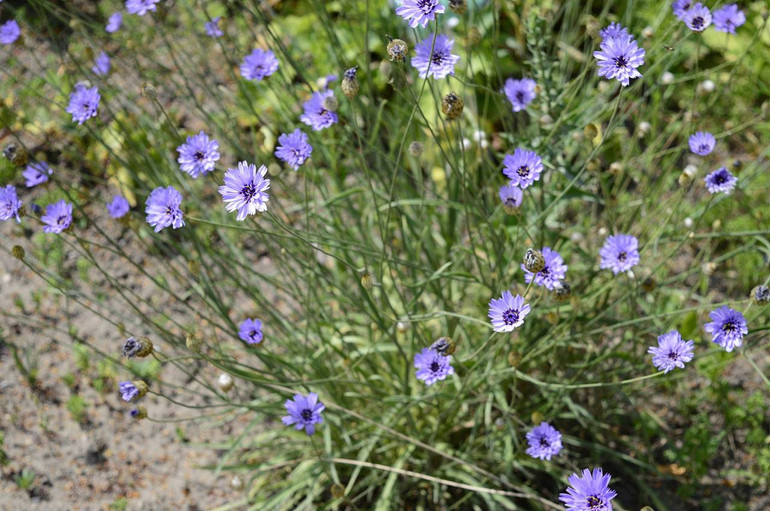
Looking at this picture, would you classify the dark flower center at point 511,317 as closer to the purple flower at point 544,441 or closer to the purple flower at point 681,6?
the purple flower at point 544,441

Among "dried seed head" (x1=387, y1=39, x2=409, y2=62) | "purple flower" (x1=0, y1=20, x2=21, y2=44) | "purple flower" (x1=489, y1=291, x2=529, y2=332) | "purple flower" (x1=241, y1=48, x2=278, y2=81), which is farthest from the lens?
"purple flower" (x1=0, y1=20, x2=21, y2=44)

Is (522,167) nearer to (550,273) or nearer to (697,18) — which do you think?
(550,273)

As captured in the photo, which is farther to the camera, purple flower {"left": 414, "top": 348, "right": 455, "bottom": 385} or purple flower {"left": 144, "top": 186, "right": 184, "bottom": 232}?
purple flower {"left": 414, "top": 348, "right": 455, "bottom": 385}

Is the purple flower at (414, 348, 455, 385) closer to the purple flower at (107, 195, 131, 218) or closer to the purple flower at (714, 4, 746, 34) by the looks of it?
the purple flower at (107, 195, 131, 218)

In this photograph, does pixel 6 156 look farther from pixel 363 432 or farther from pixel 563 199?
pixel 563 199

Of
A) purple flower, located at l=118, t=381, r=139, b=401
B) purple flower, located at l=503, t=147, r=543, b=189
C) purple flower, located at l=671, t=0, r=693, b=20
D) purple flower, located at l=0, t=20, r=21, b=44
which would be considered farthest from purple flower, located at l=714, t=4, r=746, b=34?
purple flower, located at l=0, t=20, r=21, b=44

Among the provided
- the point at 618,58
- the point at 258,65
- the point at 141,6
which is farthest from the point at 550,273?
the point at 141,6

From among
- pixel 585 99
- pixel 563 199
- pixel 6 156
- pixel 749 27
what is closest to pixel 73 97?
pixel 6 156
